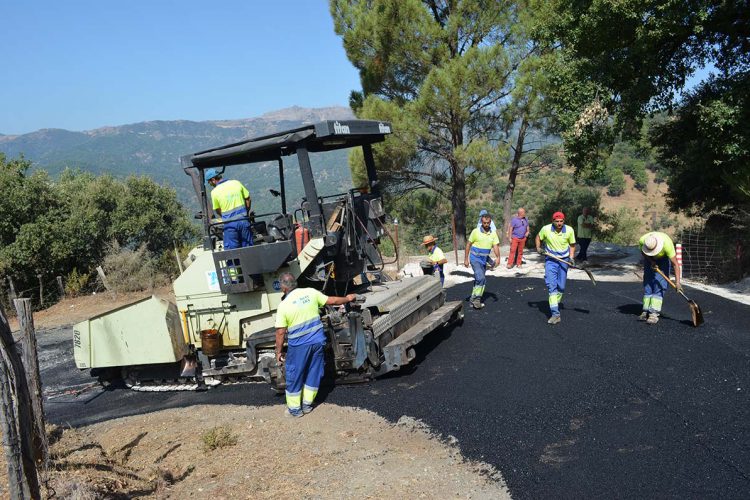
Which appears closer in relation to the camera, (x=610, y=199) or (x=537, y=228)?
(x=537, y=228)

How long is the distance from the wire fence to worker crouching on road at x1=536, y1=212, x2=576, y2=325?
13.4 feet

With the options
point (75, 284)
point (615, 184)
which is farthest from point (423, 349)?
point (615, 184)

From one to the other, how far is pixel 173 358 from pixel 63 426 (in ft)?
4.38

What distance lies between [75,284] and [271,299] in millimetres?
12098

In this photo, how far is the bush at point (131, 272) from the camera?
1593 centimetres

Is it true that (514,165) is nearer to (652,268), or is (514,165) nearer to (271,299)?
(652,268)

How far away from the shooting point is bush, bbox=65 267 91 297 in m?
16.2

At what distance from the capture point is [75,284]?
16.2 m

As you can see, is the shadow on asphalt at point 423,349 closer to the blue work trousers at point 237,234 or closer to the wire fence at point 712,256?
the blue work trousers at point 237,234

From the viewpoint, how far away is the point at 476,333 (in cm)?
742

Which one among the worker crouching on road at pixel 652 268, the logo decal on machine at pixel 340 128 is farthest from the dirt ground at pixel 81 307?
the worker crouching on road at pixel 652 268

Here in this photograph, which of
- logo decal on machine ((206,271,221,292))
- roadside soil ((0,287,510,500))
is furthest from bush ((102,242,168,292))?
roadside soil ((0,287,510,500))

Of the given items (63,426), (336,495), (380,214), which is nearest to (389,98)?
(380,214)

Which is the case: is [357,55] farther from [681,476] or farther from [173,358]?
[681,476]
